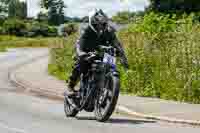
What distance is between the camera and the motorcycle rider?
12.3 meters

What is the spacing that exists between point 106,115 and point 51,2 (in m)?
143

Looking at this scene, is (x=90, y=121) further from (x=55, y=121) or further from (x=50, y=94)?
(x=50, y=94)

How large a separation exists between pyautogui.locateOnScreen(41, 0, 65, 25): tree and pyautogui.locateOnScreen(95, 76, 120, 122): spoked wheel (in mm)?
138461

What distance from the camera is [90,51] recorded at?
12625mm

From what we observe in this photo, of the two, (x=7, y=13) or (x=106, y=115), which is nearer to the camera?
(x=106, y=115)

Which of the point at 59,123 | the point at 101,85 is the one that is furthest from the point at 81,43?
the point at 59,123

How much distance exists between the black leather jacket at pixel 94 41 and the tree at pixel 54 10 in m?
138

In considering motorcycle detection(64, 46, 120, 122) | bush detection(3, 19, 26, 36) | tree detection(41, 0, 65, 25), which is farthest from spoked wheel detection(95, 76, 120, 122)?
tree detection(41, 0, 65, 25)

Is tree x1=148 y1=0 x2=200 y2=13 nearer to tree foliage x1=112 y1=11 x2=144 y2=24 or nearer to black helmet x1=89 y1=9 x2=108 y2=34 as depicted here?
tree foliage x1=112 y1=11 x2=144 y2=24

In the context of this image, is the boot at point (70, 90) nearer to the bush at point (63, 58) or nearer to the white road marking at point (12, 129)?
the white road marking at point (12, 129)

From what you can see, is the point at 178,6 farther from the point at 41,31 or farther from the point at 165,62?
the point at 41,31

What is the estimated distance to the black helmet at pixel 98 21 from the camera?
40.4ft

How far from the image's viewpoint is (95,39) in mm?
12594

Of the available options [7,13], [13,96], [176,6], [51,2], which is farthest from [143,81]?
[7,13]
